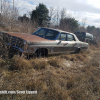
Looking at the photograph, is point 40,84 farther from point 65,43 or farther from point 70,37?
point 70,37

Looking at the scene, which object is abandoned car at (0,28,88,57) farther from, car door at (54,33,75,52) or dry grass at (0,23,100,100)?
dry grass at (0,23,100,100)

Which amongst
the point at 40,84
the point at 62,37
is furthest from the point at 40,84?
the point at 62,37

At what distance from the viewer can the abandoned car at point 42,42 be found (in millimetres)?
3517

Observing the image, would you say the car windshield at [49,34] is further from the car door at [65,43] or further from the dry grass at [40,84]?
the dry grass at [40,84]

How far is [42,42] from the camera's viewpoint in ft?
12.9

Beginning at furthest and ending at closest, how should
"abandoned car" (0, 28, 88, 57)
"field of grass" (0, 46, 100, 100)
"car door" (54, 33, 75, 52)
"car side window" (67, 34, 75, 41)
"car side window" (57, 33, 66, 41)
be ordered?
"car side window" (67, 34, 75, 41)
"car side window" (57, 33, 66, 41)
"car door" (54, 33, 75, 52)
"abandoned car" (0, 28, 88, 57)
"field of grass" (0, 46, 100, 100)

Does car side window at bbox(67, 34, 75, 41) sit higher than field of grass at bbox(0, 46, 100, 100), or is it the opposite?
car side window at bbox(67, 34, 75, 41)

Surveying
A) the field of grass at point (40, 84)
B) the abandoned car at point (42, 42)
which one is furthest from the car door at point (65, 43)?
the field of grass at point (40, 84)

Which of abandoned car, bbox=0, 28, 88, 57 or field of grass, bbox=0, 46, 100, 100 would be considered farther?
abandoned car, bbox=0, 28, 88, 57

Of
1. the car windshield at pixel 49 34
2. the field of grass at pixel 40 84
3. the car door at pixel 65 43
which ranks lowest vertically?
the field of grass at pixel 40 84

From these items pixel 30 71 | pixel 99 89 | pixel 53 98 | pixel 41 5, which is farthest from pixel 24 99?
pixel 41 5

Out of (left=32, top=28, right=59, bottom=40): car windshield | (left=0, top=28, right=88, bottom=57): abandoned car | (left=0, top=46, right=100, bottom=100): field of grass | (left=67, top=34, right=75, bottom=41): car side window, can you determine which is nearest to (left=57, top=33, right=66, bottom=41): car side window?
(left=0, top=28, right=88, bottom=57): abandoned car

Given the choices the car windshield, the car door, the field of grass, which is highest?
the car windshield

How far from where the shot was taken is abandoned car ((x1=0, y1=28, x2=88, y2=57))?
3.52 metres
